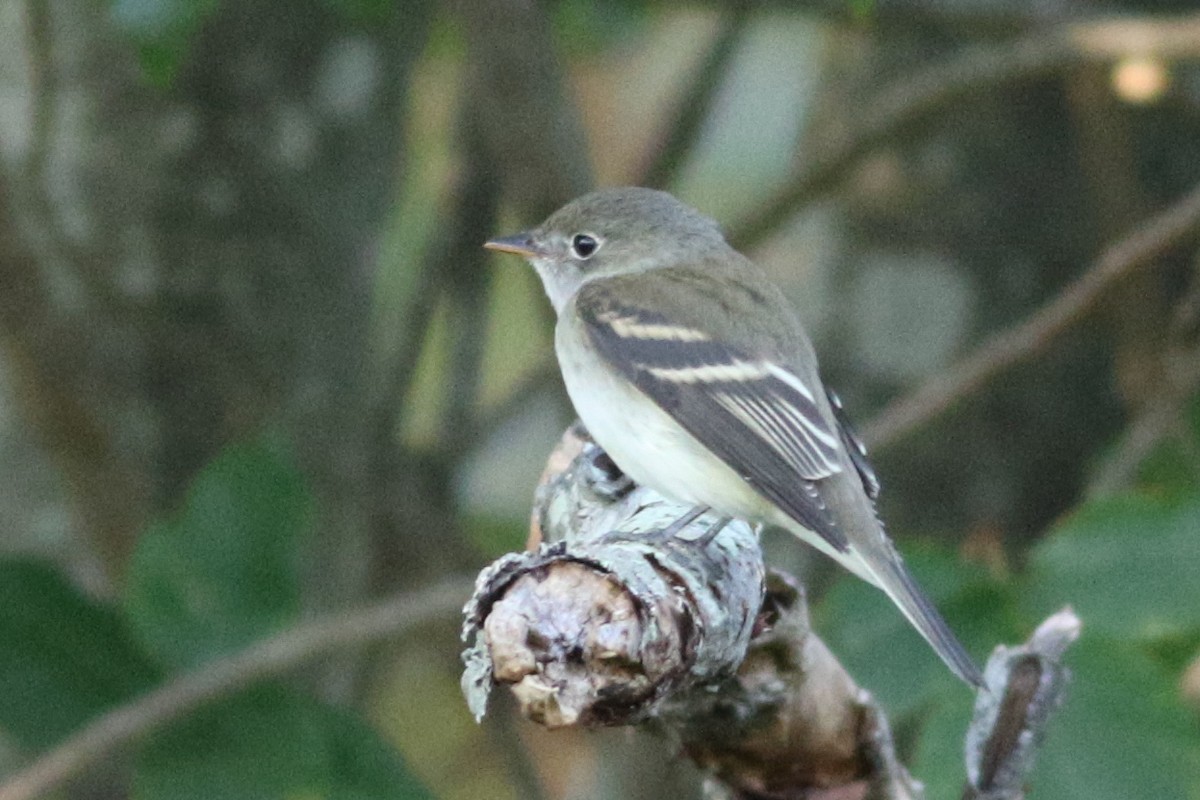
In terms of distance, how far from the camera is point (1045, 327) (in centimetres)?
372

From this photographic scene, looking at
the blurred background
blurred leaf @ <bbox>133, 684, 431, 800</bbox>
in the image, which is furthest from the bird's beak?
blurred leaf @ <bbox>133, 684, 431, 800</bbox>

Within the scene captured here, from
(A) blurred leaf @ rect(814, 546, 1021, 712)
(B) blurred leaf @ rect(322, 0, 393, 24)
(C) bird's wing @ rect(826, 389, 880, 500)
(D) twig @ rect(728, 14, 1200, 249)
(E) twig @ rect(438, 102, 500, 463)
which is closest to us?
(A) blurred leaf @ rect(814, 546, 1021, 712)

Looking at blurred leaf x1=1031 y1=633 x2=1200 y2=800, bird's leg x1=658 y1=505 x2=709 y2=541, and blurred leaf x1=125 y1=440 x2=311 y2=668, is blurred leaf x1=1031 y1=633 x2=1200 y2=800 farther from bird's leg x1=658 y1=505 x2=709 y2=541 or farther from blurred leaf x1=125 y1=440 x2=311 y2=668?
blurred leaf x1=125 y1=440 x2=311 y2=668

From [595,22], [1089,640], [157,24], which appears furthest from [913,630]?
[595,22]

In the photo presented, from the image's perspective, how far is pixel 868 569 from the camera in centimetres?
272

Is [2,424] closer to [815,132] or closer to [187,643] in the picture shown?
[187,643]

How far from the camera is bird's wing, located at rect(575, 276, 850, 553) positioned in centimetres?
288

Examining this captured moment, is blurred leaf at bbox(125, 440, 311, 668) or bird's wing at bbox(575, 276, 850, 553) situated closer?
bird's wing at bbox(575, 276, 850, 553)

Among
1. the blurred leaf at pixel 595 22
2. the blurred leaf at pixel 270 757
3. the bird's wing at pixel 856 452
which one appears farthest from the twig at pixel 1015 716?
the blurred leaf at pixel 595 22

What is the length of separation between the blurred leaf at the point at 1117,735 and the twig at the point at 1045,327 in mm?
947

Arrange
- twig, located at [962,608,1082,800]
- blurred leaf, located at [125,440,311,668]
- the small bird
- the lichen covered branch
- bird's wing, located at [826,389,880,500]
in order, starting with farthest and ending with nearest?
blurred leaf, located at [125,440,311,668] < bird's wing, located at [826,389,880,500] < the small bird < twig, located at [962,608,1082,800] < the lichen covered branch

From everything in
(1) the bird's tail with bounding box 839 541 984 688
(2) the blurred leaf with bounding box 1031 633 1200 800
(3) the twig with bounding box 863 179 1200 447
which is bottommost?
(2) the blurred leaf with bounding box 1031 633 1200 800

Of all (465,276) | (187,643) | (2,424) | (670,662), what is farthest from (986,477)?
(670,662)

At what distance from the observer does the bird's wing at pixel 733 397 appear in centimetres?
288
